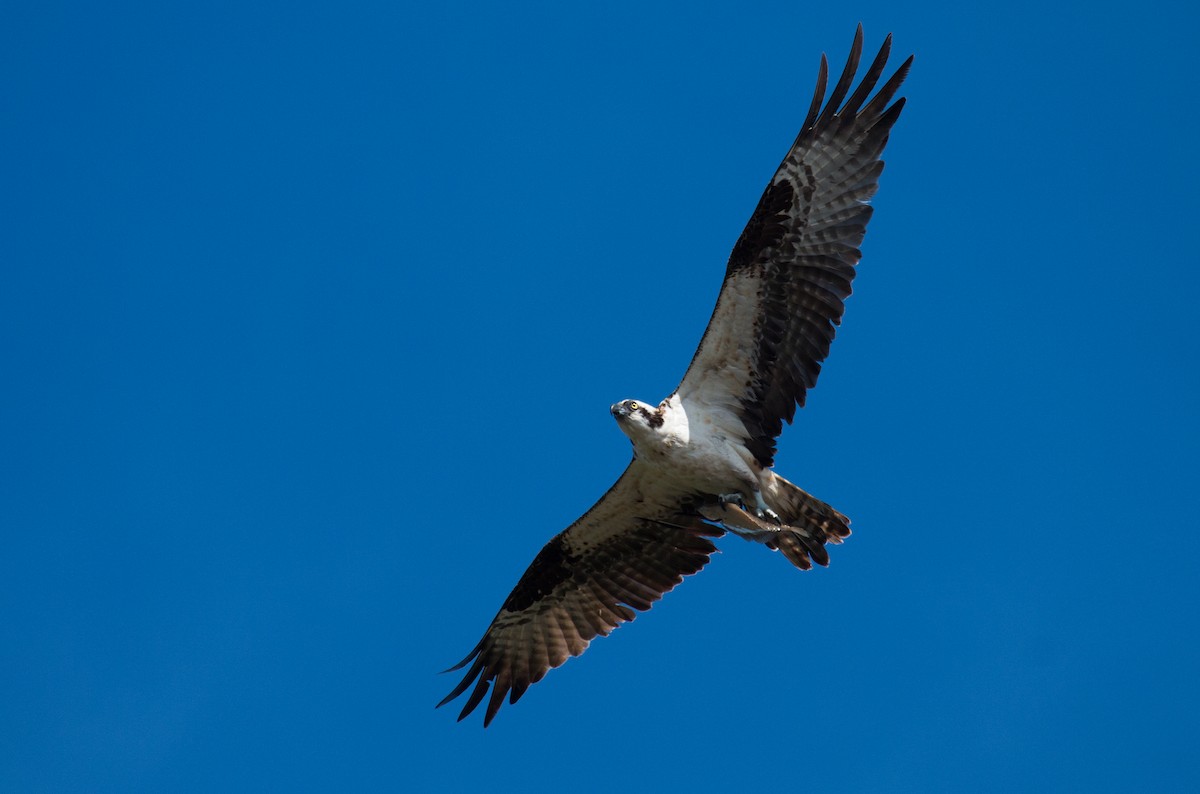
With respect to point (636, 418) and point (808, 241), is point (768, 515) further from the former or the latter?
point (808, 241)

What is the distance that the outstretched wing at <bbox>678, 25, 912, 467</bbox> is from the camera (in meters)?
11.3

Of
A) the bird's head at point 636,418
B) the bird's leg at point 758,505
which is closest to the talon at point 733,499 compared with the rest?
the bird's leg at point 758,505

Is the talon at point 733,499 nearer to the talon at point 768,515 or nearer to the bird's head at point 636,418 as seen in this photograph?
the talon at point 768,515

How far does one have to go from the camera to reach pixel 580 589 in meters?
12.9

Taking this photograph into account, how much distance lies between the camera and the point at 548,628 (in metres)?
12.9

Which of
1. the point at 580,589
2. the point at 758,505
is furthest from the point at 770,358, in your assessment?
the point at 580,589

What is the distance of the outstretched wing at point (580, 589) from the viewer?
12.5 metres

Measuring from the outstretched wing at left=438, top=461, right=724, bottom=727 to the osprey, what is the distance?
83mm

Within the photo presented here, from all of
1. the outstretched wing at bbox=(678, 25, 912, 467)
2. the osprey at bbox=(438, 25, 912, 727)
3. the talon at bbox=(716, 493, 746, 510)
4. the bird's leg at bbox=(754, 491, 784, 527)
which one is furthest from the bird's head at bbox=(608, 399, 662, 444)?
the bird's leg at bbox=(754, 491, 784, 527)

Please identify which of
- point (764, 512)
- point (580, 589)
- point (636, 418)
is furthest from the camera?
point (580, 589)

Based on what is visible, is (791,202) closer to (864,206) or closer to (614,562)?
(864,206)

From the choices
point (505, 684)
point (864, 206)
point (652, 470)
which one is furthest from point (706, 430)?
point (505, 684)

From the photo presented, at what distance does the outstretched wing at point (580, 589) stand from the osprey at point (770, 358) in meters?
0.08

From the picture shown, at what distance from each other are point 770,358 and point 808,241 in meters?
1.01
